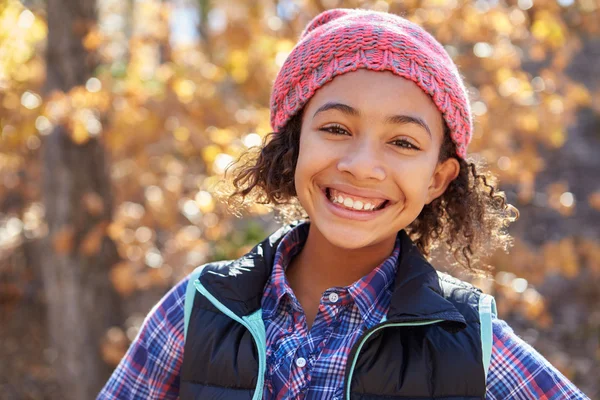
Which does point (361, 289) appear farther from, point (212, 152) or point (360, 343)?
point (212, 152)

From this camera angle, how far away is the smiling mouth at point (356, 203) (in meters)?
1.74

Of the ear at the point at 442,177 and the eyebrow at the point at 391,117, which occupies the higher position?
the eyebrow at the point at 391,117

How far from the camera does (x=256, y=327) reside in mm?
1701

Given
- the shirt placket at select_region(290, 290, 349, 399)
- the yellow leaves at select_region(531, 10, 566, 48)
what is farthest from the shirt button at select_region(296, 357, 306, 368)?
the yellow leaves at select_region(531, 10, 566, 48)

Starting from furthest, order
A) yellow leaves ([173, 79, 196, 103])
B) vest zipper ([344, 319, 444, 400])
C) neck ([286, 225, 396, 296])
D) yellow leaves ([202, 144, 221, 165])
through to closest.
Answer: yellow leaves ([173, 79, 196, 103]) → yellow leaves ([202, 144, 221, 165]) → neck ([286, 225, 396, 296]) → vest zipper ([344, 319, 444, 400])

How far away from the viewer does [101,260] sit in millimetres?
4246

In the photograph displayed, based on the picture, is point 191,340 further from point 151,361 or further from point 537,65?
point 537,65

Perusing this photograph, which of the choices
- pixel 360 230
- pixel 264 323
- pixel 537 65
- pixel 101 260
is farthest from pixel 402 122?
pixel 537 65

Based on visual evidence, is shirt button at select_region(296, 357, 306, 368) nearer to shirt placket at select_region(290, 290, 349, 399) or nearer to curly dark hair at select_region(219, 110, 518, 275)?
shirt placket at select_region(290, 290, 349, 399)

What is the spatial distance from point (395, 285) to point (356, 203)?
24 centimetres

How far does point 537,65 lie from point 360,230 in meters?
7.12

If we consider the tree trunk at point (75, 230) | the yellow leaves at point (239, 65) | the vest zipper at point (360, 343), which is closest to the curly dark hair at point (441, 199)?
the vest zipper at point (360, 343)

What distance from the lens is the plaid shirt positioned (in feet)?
5.36

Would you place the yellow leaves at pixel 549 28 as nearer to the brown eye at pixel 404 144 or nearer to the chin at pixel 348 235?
the brown eye at pixel 404 144
